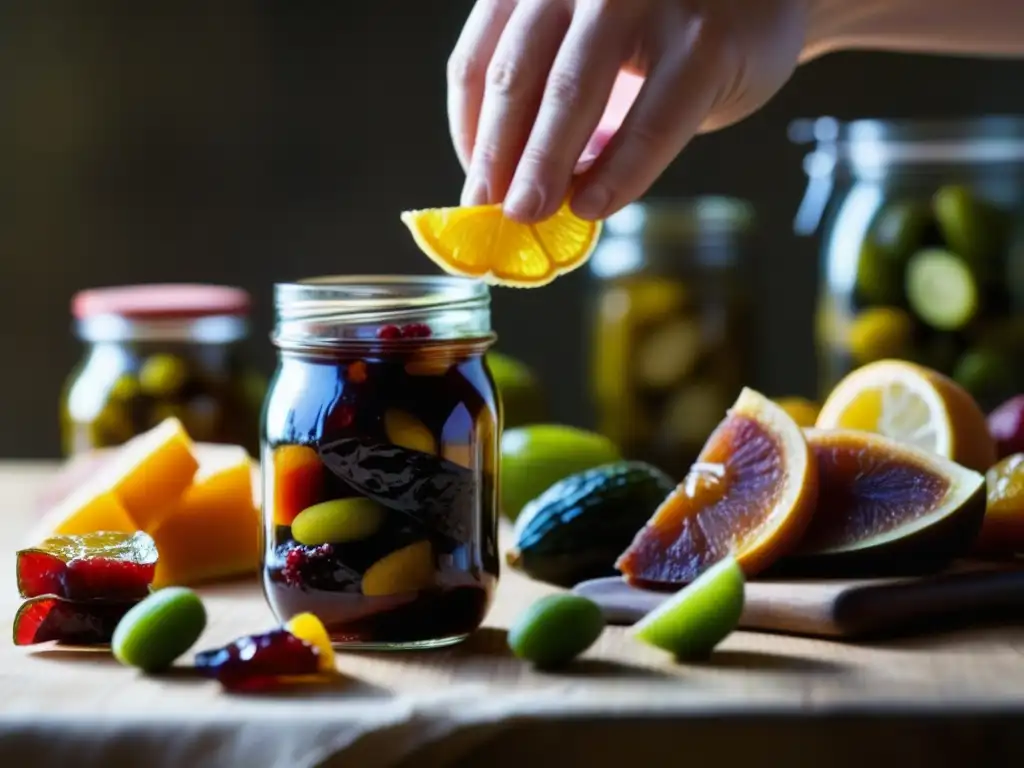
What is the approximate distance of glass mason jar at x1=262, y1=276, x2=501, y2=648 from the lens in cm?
102

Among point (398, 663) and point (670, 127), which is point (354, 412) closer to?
point (398, 663)

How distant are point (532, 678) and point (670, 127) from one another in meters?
0.43

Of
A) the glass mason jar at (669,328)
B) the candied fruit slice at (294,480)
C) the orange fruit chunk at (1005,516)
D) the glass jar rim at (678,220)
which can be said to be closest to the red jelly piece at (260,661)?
the candied fruit slice at (294,480)

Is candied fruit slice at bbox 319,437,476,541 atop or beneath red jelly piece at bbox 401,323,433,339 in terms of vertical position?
beneath

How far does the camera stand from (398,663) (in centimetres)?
101

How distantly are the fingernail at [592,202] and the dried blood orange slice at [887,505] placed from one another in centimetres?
27

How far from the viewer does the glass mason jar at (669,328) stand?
188cm

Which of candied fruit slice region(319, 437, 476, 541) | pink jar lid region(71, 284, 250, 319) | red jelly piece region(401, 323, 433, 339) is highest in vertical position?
red jelly piece region(401, 323, 433, 339)

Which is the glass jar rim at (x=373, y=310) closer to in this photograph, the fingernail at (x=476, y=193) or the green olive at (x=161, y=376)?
the fingernail at (x=476, y=193)

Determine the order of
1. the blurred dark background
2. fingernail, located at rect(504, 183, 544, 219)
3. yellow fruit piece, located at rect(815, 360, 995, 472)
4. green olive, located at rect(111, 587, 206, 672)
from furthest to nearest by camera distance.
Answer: the blurred dark background, yellow fruit piece, located at rect(815, 360, 995, 472), fingernail, located at rect(504, 183, 544, 219), green olive, located at rect(111, 587, 206, 672)

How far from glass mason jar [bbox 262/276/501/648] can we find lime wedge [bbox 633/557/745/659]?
0.47 ft

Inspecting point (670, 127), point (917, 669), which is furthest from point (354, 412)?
point (917, 669)

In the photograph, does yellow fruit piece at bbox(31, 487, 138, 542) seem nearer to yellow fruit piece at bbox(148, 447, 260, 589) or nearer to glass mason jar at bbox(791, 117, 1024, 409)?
yellow fruit piece at bbox(148, 447, 260, 589)

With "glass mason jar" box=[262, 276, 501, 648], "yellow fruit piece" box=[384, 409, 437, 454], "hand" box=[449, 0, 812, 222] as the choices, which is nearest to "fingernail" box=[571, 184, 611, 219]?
"hand" box=[449, 0, 812, 222]
